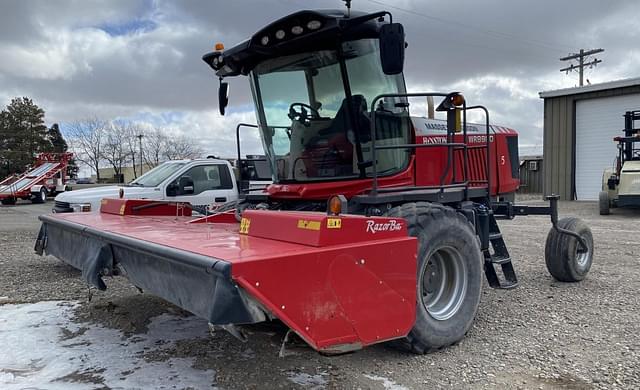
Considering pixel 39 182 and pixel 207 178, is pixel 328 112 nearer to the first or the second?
pixel 207 178

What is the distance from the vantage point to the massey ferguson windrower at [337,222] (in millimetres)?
2957

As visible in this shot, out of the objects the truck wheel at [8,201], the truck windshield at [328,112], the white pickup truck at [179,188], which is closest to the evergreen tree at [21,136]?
the truck wheel at [8,201]

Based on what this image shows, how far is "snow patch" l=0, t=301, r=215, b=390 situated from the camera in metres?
3.53

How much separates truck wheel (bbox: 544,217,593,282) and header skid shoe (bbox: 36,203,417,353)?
135 inches

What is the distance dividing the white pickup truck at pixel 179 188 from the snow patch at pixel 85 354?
16.3ft

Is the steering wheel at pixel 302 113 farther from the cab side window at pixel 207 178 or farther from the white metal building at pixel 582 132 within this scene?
the white metal building at pixel 582 132

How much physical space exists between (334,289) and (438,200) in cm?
192

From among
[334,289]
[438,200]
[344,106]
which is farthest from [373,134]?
[334,289]

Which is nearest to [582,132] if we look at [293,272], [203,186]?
[203,186]

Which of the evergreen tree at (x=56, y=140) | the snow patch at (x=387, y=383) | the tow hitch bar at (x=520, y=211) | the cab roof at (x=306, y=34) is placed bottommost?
the snow patch at (x=387, y=383)

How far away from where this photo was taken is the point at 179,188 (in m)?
10.2

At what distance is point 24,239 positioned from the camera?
37.7 ft

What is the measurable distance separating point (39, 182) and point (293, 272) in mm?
28430

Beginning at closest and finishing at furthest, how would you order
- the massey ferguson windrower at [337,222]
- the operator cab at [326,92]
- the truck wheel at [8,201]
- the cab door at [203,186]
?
the massey ferguson windrower at [337,222] → the operator cab at [326,92] → the cab door at [203,186] → the truck wheel at [8,201]
